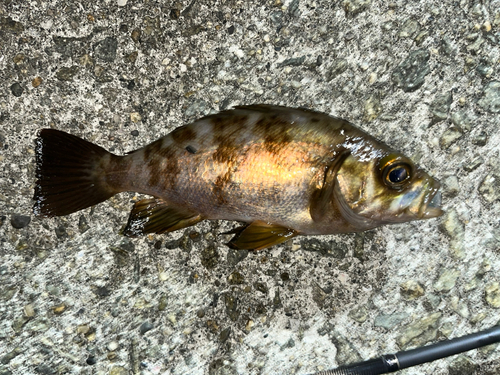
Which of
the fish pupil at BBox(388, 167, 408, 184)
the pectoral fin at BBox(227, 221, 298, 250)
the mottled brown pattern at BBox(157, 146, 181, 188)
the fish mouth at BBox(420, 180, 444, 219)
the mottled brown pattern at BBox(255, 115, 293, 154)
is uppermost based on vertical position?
the mottled brown pattern at BBox(255, 115, 293, 154)

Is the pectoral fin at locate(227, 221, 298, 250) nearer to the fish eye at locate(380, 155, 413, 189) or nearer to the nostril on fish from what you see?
the fish eye at locate(380, 155, 413, 189)

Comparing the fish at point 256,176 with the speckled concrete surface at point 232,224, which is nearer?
the fish at point 256,176

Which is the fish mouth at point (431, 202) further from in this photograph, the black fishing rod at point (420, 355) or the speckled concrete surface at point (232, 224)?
the black fishing rod at point (420, 355)

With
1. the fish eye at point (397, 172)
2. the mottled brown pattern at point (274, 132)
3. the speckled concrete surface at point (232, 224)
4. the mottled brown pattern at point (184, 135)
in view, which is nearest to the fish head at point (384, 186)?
the fish eye at point (397, 172)

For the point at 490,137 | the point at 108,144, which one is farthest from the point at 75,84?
the point at 490,137

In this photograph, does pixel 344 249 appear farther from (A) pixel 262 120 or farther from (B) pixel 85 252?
(B) pixel 85 252

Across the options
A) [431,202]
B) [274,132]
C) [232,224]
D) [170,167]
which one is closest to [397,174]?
[431,202]

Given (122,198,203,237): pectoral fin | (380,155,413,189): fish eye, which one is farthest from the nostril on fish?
(122,198,203,237): pectoral fin
